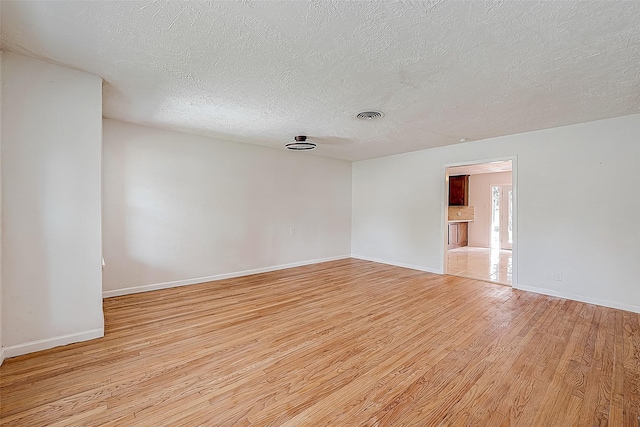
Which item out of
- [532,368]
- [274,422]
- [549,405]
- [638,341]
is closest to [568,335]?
[638,341]

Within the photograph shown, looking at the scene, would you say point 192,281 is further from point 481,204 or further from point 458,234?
point 481,204

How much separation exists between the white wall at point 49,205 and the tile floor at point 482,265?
17.5ft

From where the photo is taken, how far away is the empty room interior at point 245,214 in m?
1.69

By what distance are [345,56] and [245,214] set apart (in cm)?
344

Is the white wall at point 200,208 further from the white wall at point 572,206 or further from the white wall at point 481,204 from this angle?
the white wall at point 481,204

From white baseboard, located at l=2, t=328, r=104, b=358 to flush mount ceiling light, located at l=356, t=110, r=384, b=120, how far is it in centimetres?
344

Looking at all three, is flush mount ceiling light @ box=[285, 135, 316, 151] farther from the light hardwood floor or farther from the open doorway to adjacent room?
the open doorway to adjacent room

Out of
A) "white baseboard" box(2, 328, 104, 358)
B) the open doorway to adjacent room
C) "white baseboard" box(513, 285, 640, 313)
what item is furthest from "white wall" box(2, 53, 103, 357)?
the open doorway to adjacent room

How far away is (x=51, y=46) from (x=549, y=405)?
4.15 m

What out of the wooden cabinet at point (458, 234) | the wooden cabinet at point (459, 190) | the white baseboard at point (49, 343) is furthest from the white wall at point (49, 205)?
the wooden cabinet at point (459, 190)

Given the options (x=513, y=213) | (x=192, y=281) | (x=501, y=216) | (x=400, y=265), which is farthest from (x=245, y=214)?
(x=501, y=216)

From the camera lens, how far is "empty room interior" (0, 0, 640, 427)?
169cm

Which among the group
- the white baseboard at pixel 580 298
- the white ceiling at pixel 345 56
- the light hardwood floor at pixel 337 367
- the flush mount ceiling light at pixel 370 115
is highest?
the white ceiling at pixel 345 56

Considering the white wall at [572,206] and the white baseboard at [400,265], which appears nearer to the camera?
the white wall at [572,206]
